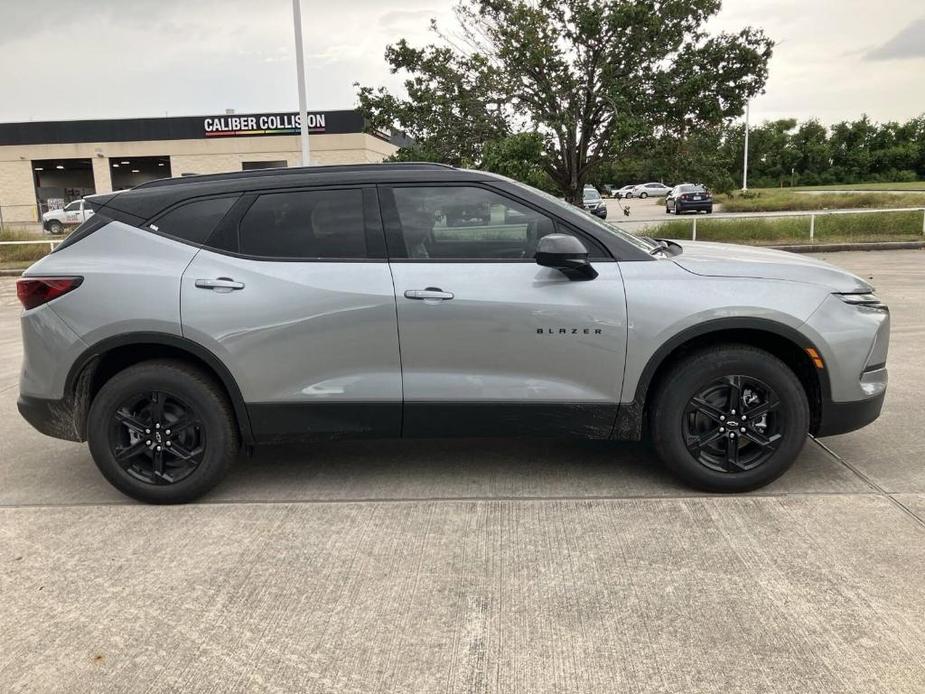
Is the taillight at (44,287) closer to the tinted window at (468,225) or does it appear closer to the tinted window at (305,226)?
the tinted window at (305,226)

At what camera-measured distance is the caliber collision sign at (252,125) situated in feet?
149

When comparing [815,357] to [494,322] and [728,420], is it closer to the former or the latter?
[728,420]

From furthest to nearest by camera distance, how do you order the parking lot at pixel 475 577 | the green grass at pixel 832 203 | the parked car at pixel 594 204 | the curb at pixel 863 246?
the green grass at pixel 832 203
the parked car at pixel 594 204
the curb at pixel 863 246
the parking lot at pixel 475 577

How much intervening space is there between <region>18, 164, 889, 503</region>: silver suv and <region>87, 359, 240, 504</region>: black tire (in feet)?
0.04

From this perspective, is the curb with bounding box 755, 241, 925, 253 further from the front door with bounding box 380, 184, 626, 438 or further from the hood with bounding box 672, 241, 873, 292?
the front door with bounding box 380, 184, 626, 438

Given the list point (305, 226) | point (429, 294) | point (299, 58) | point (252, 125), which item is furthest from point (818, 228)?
point (252, 125)

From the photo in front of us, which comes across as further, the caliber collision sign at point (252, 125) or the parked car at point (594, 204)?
the caliber collision sign at point (252, 125)

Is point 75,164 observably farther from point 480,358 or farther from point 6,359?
point 480,358

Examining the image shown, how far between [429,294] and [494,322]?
0.37m

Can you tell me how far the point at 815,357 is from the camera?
155 inches

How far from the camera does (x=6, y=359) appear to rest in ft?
27.4

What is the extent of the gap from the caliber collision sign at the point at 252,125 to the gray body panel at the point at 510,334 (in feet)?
145

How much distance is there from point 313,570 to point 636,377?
1.88 metres

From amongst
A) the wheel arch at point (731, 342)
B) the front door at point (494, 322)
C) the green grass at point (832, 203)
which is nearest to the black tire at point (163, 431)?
the front door at point (494, 322)
